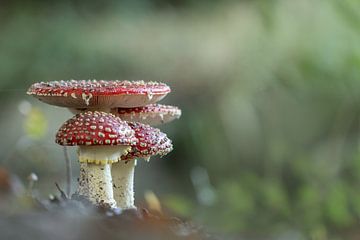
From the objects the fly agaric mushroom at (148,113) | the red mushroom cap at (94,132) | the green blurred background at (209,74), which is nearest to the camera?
the red mushroom cap at (94,132)

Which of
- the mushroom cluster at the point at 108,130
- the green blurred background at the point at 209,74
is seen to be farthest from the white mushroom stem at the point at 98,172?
the green blurred background at the point at 209,74

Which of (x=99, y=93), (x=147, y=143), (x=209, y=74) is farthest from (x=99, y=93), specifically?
(x=209, y=74)

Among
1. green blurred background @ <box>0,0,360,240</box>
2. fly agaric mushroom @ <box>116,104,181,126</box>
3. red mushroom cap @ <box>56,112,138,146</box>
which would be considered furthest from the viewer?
green blurred background @ <box>0,0,360,240</box>

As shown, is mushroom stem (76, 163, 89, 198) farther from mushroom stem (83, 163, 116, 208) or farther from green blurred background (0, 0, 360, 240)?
green blurred background (0, 0, 360, 240)

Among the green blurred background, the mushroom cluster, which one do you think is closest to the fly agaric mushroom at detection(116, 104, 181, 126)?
the mushroom cluster

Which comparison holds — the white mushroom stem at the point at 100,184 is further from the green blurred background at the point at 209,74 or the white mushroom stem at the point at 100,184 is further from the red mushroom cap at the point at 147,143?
the green blurred background at the point at 209,74

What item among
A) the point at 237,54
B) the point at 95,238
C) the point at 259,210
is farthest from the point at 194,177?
the point at 95,238

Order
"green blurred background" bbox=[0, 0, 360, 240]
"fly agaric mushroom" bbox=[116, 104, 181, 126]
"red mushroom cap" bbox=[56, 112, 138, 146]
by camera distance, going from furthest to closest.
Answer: "green blurred background" bbox=[0, 0, 360, 240] → "fly agaric mushroom" bbox=[116, 104, 181, 126] → "red mushroom cap" bbox=[56, 112, 138, 146]
